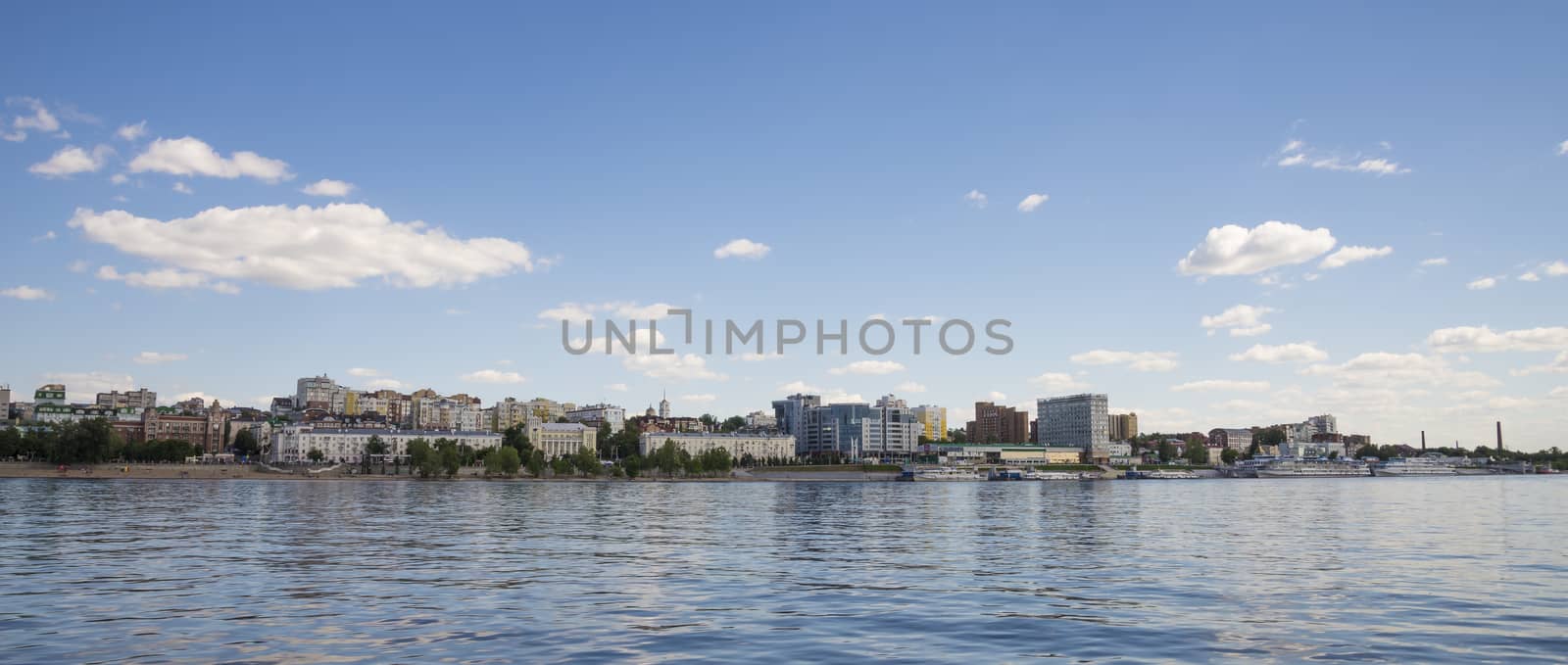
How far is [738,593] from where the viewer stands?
90.5ft

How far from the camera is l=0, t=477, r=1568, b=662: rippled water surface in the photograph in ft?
65.0

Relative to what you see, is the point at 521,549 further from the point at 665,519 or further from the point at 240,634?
the point at 665,519

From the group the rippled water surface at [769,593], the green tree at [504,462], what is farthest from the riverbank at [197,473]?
the rippled water surface at [769,593]

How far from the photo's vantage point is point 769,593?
27.8 metres

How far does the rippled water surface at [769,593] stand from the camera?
19.8 m

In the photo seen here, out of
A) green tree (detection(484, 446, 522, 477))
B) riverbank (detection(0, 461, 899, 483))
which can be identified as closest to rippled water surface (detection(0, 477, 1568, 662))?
riverbank (detection(0, 461, 899, 483))

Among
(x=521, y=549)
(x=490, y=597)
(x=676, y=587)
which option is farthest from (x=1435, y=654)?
(x=521, y=549)

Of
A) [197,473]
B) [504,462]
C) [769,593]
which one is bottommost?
[197,473]

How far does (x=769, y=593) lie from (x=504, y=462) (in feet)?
504

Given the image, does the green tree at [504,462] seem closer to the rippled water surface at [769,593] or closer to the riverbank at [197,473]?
the riverbank at [197,473]

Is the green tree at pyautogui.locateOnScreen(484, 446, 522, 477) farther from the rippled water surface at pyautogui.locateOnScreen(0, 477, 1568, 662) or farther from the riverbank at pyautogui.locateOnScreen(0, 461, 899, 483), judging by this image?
the rippled water surface at pyautogui.locateOnScreen(0, 477, 1568, 662)

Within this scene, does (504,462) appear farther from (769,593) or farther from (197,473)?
(769,593)

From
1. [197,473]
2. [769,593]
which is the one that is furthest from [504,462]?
[769,593]

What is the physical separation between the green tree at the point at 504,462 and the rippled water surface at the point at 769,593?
120 metres
